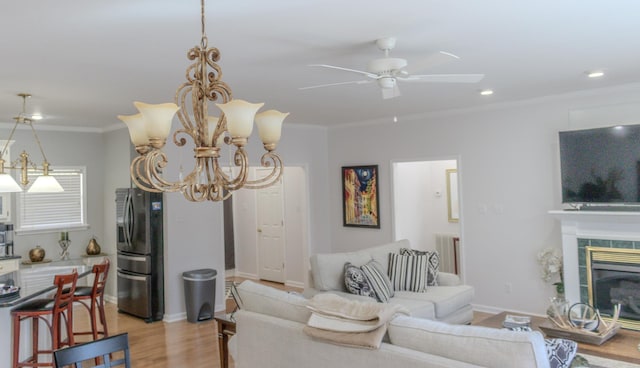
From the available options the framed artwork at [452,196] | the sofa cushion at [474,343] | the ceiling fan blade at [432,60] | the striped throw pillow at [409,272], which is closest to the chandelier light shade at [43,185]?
the striped throw pillow at [409,272]

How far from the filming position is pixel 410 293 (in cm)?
506

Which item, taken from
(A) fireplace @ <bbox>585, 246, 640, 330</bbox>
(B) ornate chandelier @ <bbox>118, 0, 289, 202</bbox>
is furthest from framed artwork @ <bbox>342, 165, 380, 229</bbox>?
(B) ornate chandelier @ <bbox>118, 0, 289, 202</bbox>

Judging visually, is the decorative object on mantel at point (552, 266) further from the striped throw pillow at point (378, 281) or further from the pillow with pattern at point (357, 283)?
the pillow with pattern at point (357, 283)

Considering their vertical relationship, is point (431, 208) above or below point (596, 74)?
below

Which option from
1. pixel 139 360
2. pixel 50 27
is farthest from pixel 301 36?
pixel 139 360

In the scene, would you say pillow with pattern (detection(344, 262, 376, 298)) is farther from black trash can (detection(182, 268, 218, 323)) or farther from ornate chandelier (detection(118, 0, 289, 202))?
ornate chandelier (detection(118, 0, 289, 202))

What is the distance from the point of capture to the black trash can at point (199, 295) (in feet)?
19.8

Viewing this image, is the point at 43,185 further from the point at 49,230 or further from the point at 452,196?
the point at 452,196

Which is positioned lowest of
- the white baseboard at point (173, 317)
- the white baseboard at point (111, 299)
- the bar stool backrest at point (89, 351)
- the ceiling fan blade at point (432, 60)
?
the white baseboard at point (173, 317)

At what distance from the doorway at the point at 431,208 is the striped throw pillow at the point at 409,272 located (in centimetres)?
198

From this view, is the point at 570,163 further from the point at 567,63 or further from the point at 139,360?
the point at 139,360

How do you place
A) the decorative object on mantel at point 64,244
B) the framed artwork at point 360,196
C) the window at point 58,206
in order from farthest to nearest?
the framed artwork at point 360,196 → the decorative object on mantel at point 64,244 → the window at point 58,206

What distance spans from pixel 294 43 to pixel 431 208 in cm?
518

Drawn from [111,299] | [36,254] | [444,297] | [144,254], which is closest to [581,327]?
[444,297]
